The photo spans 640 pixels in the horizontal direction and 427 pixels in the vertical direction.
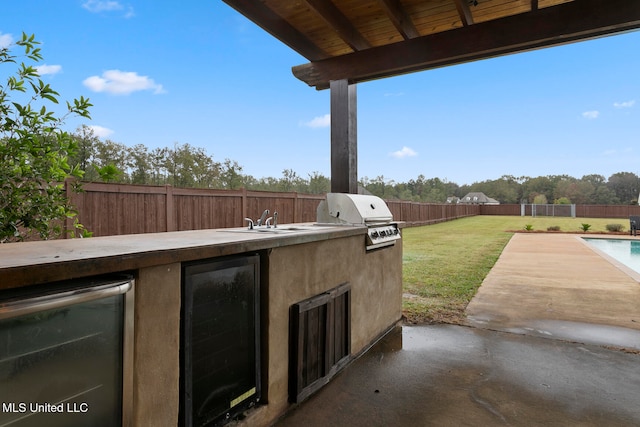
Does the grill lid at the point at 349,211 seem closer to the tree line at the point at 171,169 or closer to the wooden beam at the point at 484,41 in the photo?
the wooden beam at the point at 484,41

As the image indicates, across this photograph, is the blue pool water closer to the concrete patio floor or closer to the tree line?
the concrete patio floor

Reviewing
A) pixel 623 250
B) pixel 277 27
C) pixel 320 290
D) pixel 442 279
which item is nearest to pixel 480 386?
pixel 320 290

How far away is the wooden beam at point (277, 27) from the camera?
2.65 metres

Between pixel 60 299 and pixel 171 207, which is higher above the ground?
pixel 171 207

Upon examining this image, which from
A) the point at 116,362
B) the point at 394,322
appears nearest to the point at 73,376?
the point at 116,362

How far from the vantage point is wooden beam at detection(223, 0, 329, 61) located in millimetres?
2648

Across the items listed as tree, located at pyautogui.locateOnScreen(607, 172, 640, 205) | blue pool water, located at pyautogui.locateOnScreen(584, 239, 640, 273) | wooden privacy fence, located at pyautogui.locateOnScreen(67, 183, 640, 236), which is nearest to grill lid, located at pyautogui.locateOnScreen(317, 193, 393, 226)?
wooden privacy fence, located at pyautogui.locateOnScreen(67, 183, 640, 236)

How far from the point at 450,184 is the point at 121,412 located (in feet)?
206

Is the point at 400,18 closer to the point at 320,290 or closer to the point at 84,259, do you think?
the point at 320,290

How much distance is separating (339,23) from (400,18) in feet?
1.64

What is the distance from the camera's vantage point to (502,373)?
254cm

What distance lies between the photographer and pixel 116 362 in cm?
119

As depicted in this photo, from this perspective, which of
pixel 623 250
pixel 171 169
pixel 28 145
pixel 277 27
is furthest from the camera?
pixel 171 169

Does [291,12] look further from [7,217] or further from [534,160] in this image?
[534,160]
